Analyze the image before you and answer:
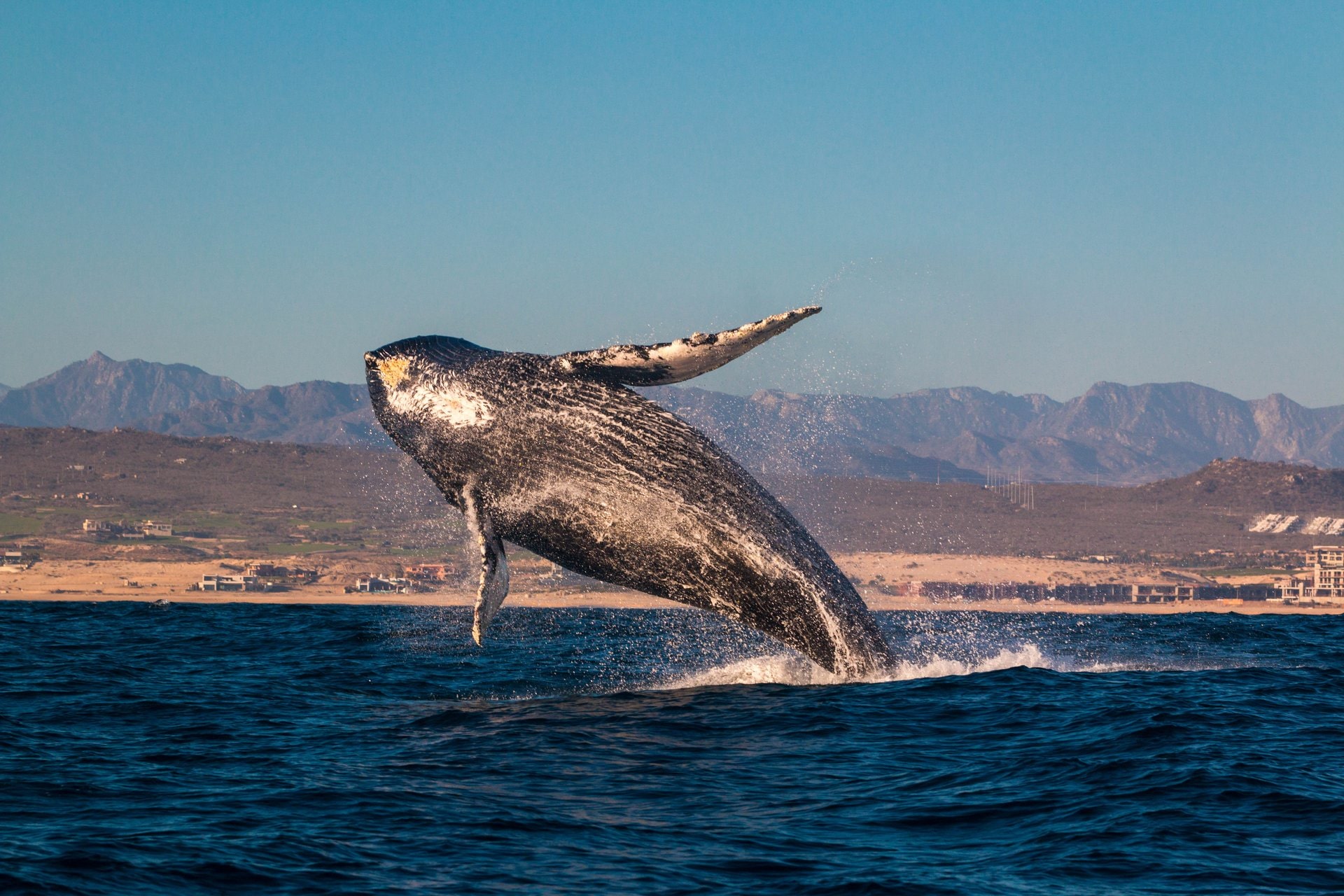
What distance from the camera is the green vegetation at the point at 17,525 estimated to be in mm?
129875

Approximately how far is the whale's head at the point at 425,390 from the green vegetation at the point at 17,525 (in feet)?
421

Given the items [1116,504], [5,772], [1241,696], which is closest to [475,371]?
[5,772]

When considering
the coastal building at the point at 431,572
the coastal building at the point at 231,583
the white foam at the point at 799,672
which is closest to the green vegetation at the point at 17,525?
the coastal building at the point at 231,583

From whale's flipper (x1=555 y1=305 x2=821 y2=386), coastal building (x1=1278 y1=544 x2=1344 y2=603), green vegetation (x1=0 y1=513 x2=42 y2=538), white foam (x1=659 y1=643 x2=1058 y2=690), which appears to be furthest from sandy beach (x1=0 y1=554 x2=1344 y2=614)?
whale's flipper (x1=555 y1=305 x2=821 y2=386)

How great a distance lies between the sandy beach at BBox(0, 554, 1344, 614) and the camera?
3681 inches

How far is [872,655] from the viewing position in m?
16.3

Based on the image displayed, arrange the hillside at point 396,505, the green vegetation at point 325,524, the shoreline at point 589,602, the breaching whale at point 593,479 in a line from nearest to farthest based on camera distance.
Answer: the breaching whale at point 593,479 → the shoreline at point 589,602 → the hillside at point 396,505 → the green vegetation at point 325,524

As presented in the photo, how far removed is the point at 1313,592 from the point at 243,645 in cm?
11794

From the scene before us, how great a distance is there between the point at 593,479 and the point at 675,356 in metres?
1.83

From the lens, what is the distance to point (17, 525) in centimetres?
13362

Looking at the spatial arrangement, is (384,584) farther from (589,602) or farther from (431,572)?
(589,602)

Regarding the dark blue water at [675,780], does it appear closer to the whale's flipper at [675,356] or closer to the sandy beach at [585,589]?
the whale's flipper at [675,356]

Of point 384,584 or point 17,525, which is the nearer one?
point 384,584

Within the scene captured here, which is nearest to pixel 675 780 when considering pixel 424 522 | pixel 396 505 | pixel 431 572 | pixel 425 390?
pixel 425 390
